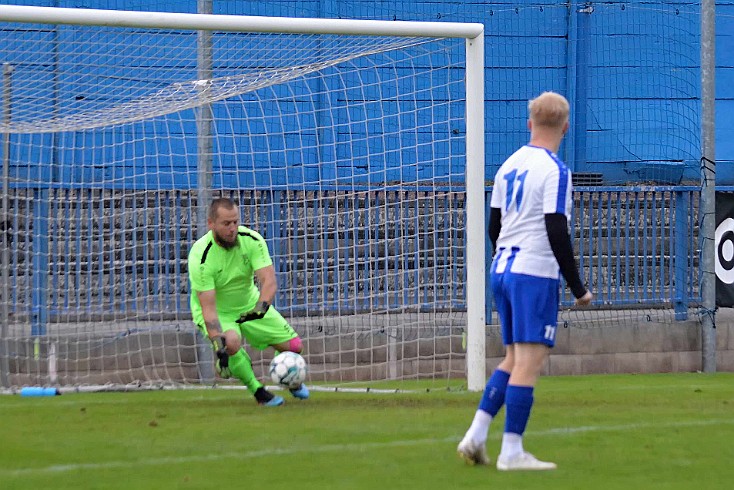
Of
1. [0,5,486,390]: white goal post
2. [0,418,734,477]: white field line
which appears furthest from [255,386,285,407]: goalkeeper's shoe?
[0,5,486,390]: white goal post

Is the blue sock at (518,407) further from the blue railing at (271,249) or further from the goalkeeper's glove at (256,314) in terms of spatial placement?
the blue railing at (271,249)

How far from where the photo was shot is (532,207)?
19.0ft

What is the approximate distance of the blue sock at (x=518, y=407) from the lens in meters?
5.68

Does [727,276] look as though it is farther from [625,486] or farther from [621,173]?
[625,486]

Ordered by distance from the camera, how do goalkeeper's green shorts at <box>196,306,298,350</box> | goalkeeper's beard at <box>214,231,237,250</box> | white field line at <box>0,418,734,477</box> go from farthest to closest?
1. goalkeeper's green shorts at <box>196,306,298,350</box>
2. goalkeeper's beard at <box>214,231,237,250</box>
3. white field line at <box>0,418,734,477</box>

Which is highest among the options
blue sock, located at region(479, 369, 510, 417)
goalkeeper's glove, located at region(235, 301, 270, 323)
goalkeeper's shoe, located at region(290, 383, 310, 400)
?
goalkeeper's glove, located at region(235, 301, 270, 323)

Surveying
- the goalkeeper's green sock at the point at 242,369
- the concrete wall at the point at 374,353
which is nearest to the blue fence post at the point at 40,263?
the concrete wall at the point at 374,353

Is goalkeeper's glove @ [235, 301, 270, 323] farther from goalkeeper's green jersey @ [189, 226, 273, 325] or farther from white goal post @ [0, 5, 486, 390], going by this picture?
white goal post @ [0, 5, 486, 390]

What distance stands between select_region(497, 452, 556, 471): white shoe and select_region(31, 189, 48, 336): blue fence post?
6164 mm

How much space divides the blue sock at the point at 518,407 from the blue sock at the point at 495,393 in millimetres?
148

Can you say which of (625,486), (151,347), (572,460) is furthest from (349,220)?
(625,486)

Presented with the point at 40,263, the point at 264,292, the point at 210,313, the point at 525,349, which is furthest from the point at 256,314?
the point at 525,349

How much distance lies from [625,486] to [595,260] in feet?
23.5

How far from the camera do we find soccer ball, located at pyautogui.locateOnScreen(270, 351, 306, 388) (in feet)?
28.2
